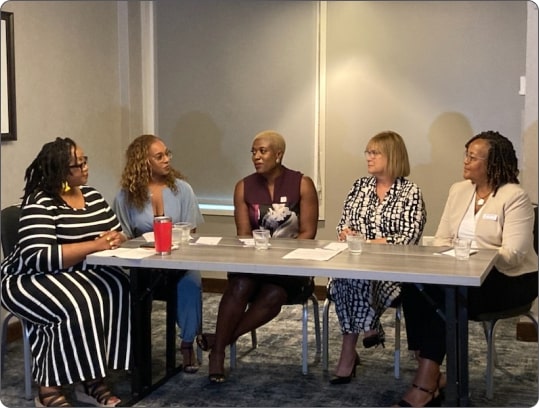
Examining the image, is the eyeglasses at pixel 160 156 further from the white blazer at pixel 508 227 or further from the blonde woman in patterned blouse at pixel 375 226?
the white blazer at pixel 508 227

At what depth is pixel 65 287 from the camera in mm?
2941

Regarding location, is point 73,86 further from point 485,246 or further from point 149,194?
point 485,246

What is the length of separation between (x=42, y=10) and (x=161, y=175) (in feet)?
4.13

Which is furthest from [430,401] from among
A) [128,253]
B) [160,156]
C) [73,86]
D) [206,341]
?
[73,86]

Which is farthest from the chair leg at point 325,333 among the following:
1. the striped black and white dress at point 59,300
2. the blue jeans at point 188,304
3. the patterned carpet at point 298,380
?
the striped black and white dress at point 59,300

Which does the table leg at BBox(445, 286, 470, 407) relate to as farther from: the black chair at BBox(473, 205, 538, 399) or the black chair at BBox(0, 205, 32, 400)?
the black chair at BBox(0, 205, 32, 400)

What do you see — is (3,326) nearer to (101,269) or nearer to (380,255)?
(101,269)

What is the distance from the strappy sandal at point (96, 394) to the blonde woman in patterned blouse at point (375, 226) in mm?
914

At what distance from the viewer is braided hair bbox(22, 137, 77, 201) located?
3.04m

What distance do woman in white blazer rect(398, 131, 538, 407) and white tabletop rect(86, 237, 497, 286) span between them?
0.44 ft

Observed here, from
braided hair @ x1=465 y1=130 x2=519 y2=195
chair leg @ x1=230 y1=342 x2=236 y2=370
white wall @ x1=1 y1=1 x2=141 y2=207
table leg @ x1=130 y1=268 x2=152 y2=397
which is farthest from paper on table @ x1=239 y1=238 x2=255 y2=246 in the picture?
white wall @ x1=1 y1=1 x2=141 y2=207

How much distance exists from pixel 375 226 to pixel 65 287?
51.7 inches

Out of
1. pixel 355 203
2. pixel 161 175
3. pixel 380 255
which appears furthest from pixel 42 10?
pixel 380 255

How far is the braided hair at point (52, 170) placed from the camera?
9.96ft
